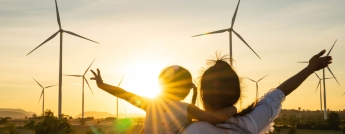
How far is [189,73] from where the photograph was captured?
561 centimetres

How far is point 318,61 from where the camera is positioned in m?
5.00

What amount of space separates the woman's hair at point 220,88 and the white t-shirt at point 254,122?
0.12 metres

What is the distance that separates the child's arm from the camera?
13.9 ft

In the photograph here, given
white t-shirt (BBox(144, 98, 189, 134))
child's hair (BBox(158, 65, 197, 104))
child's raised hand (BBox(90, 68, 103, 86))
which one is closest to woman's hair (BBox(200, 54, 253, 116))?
white t-shirt (BBox(144, 98, 189, 134))

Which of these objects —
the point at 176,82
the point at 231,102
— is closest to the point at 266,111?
the point at 231,102

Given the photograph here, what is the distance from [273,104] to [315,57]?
79 cm

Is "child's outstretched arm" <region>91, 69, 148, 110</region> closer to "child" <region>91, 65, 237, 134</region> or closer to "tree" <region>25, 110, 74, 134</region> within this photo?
"child" <region>91, 65, 237, 134</region>

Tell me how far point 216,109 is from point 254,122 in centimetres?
34

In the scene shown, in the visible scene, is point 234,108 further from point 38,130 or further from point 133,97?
point 38,130

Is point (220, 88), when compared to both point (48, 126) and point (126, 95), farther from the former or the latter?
point (48, 126)

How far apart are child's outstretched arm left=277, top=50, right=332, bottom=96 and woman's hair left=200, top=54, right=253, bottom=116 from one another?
0.57m

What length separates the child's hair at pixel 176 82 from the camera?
5383 millimetres

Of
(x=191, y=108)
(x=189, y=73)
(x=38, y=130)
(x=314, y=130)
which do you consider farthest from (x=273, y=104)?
(x=314, y=130)

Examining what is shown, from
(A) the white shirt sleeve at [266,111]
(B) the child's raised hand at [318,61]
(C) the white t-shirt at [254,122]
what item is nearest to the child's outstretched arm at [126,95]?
(C) the white t-shirt at [254,122]
